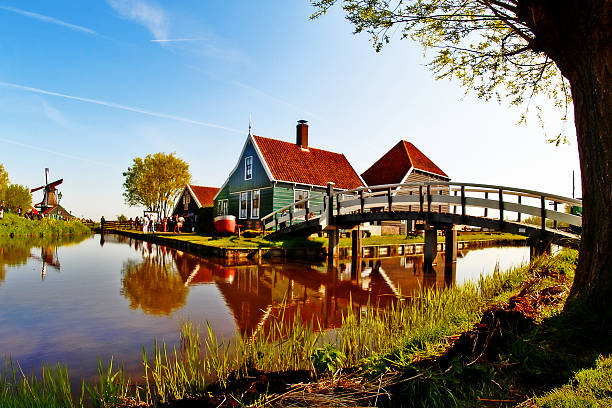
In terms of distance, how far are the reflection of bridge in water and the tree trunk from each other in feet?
10.4

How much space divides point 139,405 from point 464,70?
1097 cm

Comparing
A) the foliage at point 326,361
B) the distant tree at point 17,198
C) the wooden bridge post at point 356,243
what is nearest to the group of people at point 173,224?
the wooden bridge post at point 356,243

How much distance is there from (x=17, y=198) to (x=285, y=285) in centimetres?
7924

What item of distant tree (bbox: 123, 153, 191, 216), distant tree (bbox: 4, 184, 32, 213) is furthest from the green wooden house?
distant tree (bbox: 4, 184, 32, 213)

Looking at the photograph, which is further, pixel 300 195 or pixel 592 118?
pixel 300 195

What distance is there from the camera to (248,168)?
25969 mm

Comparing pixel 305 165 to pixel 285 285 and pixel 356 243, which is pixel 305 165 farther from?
pixel 285 285

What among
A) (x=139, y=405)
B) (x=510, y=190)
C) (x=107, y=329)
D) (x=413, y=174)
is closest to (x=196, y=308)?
(x=107, y=329)

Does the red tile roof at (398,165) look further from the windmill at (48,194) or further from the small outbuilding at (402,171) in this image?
the windmill at (48,194)

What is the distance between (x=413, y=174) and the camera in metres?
29.4

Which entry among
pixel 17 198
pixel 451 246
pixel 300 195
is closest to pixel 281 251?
pixel 451 246

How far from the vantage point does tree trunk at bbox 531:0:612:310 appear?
4617 mm

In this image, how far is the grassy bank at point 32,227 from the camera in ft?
83.9

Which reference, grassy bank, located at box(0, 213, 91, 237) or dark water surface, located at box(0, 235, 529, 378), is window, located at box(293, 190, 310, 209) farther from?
grassy bank, located at box(0, 213, 91, 237)
